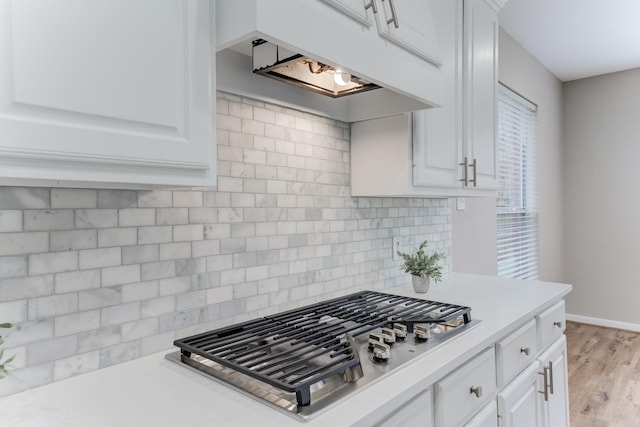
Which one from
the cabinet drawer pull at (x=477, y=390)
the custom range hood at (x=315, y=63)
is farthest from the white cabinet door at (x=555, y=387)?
the custom range hood at (x=315, y=63)

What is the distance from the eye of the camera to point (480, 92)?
6.84 ft

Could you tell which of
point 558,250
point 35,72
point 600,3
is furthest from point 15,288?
point 558,250

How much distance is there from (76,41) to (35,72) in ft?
0.31

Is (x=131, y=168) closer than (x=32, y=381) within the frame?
Yes

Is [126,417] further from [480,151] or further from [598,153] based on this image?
[598,153]

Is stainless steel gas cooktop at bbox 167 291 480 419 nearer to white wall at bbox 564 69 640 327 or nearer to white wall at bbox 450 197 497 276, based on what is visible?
white wall at bbox 450 197 497 276

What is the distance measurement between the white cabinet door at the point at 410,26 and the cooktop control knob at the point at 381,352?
0.91 meters

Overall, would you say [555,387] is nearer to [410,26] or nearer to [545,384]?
[545,384]

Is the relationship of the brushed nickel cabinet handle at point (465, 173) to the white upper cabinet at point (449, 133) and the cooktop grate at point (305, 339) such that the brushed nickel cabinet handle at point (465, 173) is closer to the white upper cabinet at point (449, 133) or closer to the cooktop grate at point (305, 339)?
the white upper cabinet at point (449, 133)

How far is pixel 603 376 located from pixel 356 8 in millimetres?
3543

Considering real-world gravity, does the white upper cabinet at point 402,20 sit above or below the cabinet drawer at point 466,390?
above

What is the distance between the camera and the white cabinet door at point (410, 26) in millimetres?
1279

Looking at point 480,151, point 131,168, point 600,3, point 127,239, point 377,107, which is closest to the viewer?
point 131,168

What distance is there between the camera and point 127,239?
3.71 feet
